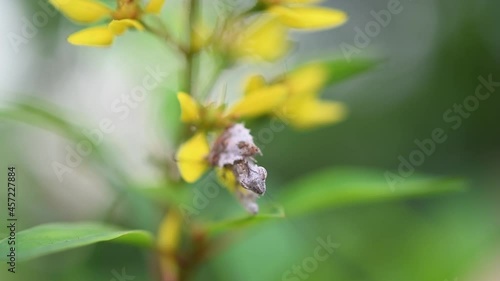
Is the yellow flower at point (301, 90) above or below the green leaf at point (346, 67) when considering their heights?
below

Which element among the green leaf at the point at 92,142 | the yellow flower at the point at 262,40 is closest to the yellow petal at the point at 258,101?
the yellow flower at the point at 262,40

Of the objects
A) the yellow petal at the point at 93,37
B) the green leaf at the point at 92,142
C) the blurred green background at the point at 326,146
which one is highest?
the yellow petal at the point at 93,37

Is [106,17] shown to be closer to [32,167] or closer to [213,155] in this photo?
[213,155]

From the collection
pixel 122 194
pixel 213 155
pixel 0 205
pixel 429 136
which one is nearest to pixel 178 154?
pixel 213 155

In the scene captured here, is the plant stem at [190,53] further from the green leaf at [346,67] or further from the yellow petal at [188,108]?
the green leaf at [346,67]

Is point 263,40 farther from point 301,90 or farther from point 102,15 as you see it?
point 102,15

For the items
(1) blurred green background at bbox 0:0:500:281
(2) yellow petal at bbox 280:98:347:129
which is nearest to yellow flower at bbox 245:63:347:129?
(2) yellow petal at bbox 280:98:347:129
